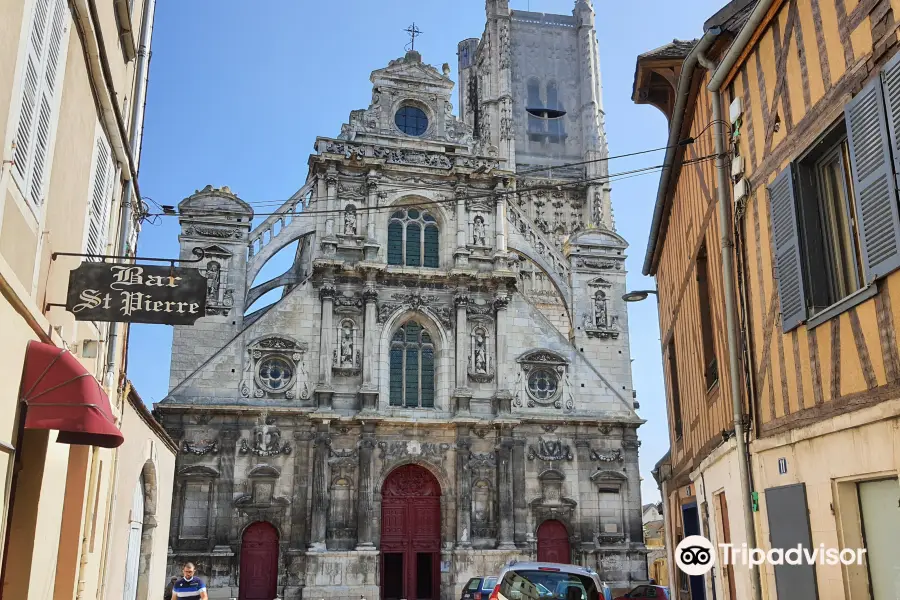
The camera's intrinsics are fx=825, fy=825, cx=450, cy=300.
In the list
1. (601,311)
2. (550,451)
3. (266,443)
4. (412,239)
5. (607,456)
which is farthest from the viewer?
(601,311)

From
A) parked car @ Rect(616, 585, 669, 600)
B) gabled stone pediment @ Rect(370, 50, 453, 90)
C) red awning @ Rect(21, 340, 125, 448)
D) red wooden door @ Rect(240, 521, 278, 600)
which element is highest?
gabled stone pediment @ Rect(370, 50, 453, 90)

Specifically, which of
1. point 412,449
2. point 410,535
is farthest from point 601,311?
point 410,535

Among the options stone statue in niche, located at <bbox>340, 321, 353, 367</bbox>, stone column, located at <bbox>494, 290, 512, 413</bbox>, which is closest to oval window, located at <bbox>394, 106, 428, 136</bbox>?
stone column, located at <bbox>494, 290, 512, 413</bbox>

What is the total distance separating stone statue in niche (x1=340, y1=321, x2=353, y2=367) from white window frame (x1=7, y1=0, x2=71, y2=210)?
18408mm

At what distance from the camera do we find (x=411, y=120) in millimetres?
28812

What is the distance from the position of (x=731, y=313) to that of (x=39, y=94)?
255 inches

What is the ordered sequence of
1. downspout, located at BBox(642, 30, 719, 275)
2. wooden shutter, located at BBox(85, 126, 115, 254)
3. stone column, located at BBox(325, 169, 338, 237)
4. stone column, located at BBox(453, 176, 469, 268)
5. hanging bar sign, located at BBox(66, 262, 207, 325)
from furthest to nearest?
1. stone column, located at BBox(453, 176, 469, 268)
2. stone column, located at BBox(325, 169, 338, 237)
3. downspout, located at BBox(642, 30, 719, 275)
4. wooden shutter, located at BBox(85, 126, 115, 254)
5. hanging bar sign, located at BBox(66, 262, 207, 325)

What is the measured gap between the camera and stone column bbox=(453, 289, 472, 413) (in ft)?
82.1

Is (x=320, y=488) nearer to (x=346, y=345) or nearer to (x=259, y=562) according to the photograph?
(x=259, y=562)

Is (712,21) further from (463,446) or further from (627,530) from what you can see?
(627,530)

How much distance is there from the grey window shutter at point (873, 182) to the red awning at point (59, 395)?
5.65 m

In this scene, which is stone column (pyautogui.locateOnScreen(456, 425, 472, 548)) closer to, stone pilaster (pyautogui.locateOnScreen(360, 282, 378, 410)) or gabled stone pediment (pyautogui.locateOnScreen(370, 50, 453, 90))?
stone pilaster (pyautogui.locateOnScreen(360, 282, 378, 410))

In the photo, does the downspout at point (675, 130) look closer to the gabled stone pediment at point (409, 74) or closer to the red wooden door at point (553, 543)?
the red wooden door at point (553, 543)

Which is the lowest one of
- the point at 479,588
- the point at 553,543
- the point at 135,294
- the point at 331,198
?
the point at 479,588
